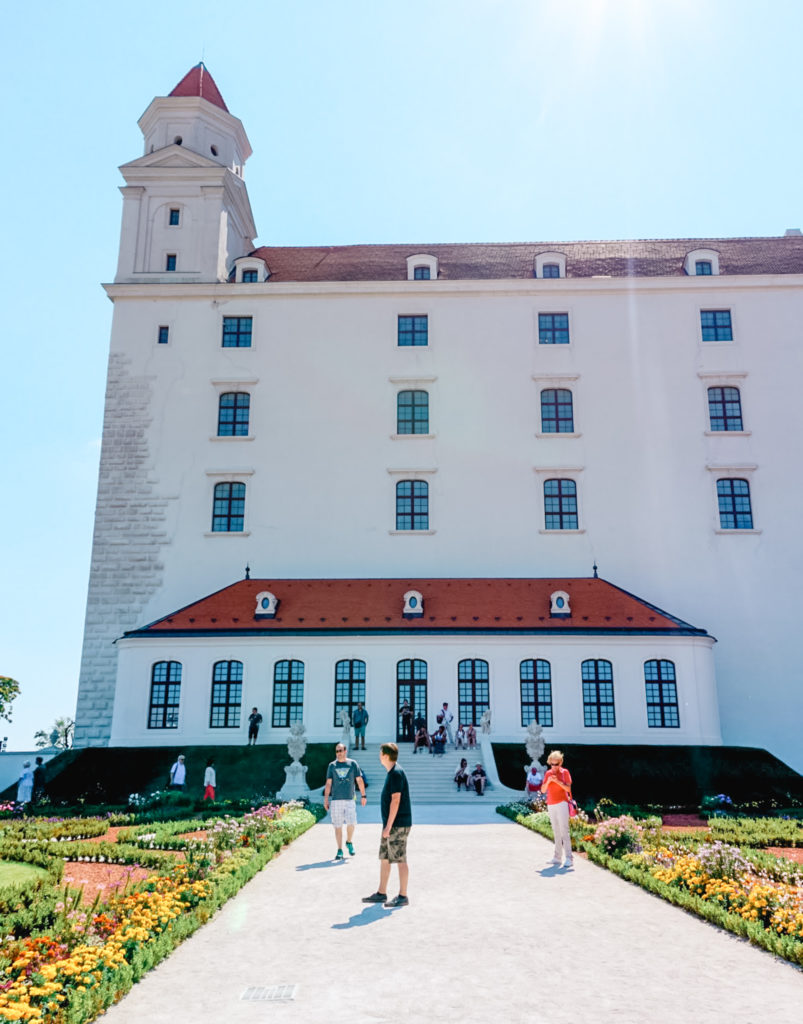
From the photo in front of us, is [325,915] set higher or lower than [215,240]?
lower

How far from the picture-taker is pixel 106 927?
9172 millimetres

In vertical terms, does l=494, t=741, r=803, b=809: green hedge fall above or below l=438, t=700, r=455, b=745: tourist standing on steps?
below

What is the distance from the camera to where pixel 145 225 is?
42.4 meters

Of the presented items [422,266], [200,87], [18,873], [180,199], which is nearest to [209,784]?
[18,873]

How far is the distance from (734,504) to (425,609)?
1470 cm

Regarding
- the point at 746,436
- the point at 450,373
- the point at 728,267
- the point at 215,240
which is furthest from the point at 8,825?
the point at 728,267

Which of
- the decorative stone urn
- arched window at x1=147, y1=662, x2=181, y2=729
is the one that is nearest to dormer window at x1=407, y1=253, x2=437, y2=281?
arched window at x1=147, y1=662, x2=181, y2=729

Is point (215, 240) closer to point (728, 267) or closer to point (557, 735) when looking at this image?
point (728, 267)

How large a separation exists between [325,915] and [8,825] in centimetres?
1336

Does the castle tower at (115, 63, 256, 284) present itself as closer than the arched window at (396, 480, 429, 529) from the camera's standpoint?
No

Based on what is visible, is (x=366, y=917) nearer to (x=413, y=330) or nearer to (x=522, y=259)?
(x=413, y=330)

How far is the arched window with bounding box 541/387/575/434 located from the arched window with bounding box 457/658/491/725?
12265 millimetres

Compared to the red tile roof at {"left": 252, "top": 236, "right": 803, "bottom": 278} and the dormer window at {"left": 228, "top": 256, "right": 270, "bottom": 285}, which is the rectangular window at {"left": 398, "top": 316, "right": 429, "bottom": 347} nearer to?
the red tile roof at {"left": 252, "top": 236, "right": 803, "bottom": 278}

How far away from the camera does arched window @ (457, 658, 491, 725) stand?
32062mm
